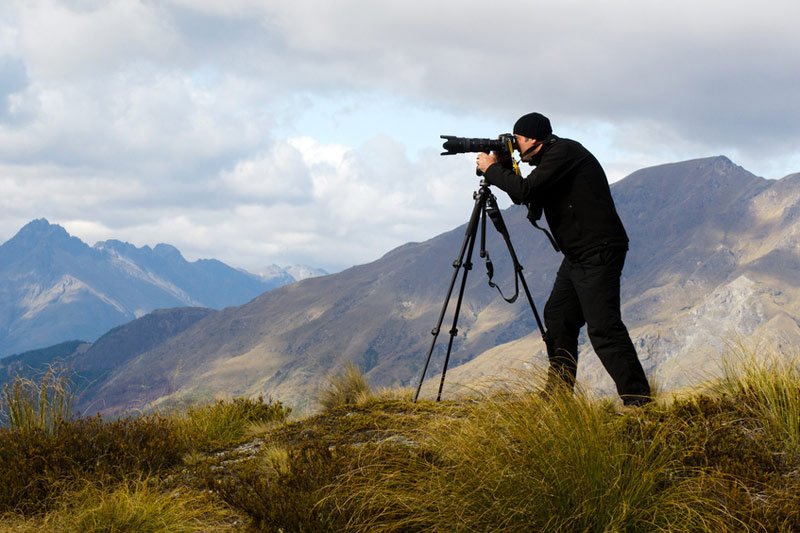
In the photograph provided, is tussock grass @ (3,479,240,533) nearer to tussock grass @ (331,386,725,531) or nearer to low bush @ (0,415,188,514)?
low bush @ (0,415,188,514)

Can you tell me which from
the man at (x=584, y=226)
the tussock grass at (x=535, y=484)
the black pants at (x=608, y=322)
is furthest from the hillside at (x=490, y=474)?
the man at (x=584, y=226)

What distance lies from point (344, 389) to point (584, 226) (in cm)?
530

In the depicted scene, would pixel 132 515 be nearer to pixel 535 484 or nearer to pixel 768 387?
pixel 535 484

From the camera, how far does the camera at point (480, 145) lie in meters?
6.80

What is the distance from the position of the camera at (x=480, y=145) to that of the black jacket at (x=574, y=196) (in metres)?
0.43

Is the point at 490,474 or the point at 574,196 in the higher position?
the point at 574,196

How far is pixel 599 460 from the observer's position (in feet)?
13.3

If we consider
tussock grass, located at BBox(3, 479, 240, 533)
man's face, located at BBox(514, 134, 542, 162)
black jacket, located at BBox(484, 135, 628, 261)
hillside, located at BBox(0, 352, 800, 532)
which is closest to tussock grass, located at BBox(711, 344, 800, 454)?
hillside, located at BBox(0, 352, 800, 532)

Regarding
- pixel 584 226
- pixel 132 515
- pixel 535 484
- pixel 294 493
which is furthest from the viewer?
pixel 584 226

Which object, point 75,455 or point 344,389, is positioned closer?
point 75,455

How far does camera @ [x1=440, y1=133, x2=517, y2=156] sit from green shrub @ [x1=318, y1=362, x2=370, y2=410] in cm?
433

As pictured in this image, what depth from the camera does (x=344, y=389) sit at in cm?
1054

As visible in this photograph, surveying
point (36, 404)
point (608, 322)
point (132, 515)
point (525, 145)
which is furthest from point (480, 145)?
point (36, 404)

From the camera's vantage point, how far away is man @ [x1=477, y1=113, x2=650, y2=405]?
6.13m
